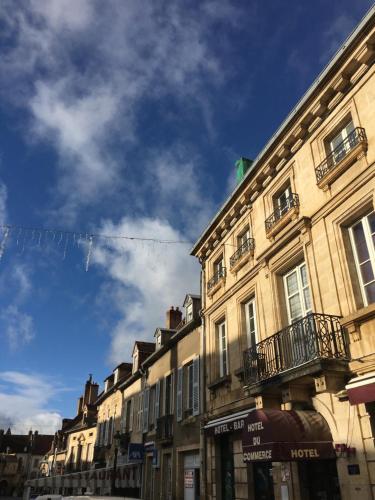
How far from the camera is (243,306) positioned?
12164 millimetres

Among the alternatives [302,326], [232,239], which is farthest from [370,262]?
[232,239]

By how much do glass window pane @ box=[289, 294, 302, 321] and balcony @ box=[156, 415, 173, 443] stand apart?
7.70 m

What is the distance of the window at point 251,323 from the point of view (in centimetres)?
1136

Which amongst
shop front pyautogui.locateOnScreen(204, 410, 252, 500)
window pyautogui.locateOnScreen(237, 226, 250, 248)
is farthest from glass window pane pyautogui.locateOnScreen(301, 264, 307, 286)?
shop front pyautogui.locateOnScreen(204, 410, 252, 500)

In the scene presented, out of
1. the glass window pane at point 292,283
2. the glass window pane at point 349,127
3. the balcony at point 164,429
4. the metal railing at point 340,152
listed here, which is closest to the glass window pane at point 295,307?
the glass window pane at point 292,283

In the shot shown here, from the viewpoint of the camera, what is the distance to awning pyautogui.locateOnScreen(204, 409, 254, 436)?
33.2 feet

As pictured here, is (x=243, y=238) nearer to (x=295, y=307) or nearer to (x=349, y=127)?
(x=295, y=307)

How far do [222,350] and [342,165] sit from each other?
659cm

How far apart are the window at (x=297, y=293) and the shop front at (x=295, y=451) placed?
2.19 meters

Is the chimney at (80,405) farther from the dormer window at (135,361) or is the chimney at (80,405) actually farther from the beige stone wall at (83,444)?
the dormer window at (135,361)

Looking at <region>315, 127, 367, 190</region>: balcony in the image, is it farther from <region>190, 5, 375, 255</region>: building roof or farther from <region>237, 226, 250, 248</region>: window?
<region>237, 226, 250, 248</region>: window

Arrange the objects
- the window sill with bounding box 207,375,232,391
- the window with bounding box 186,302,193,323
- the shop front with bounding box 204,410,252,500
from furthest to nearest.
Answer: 1. the window with bounding box 186,302,193,323
2. the window sill with bounding box 207,375,232,391
3. the shop front with bounding box 204,410,252,500

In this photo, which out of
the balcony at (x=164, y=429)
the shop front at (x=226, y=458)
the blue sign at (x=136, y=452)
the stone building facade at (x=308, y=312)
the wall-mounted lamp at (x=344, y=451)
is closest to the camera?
the wall-mounted lamp at (x=344, y=451)

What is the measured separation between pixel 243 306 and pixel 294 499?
4.99 m
